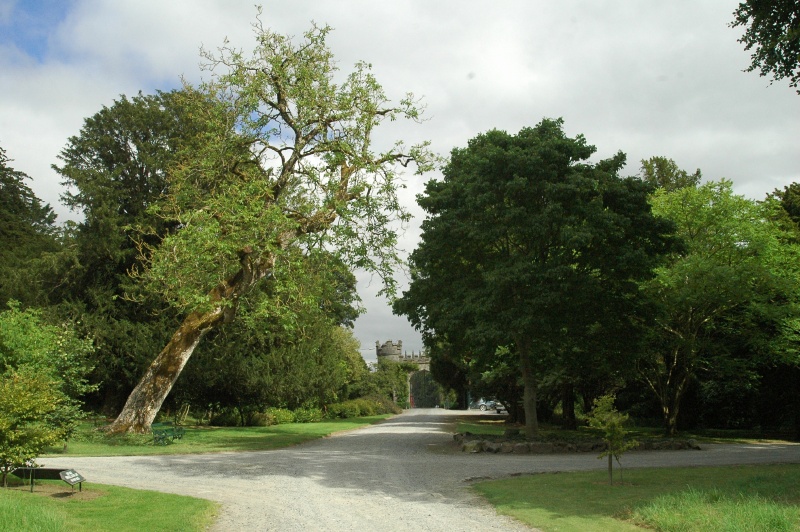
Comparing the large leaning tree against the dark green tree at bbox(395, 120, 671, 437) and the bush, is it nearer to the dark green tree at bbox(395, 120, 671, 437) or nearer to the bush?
the dark green tree at bbox(395, 120, 671, 437)

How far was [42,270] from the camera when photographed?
27703 mm

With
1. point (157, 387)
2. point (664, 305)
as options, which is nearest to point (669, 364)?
point (664, 305)

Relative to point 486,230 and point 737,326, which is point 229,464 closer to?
point 486,230

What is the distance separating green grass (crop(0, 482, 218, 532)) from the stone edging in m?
11.3

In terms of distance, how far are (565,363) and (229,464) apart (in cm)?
1309

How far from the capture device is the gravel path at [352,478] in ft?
28.6

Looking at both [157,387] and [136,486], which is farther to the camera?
[157,387]


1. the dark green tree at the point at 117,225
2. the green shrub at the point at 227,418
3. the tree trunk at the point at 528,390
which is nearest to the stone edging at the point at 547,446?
the tree trunk at the point at 528,390

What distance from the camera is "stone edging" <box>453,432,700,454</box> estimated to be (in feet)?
62.8

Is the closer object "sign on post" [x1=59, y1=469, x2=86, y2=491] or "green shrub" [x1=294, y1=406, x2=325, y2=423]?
"sign on post" [x1=59, y1=469, x2=86, y2=491]

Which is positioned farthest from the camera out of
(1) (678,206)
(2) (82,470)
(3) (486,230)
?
(1) (678,206)

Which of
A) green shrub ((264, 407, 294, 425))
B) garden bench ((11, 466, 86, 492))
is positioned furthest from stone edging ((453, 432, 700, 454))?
green shrub ((264, 407, 294, 425))

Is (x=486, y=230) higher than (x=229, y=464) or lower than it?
higher

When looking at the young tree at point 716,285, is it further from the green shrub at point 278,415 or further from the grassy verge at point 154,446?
the green shrub at point 278,415
